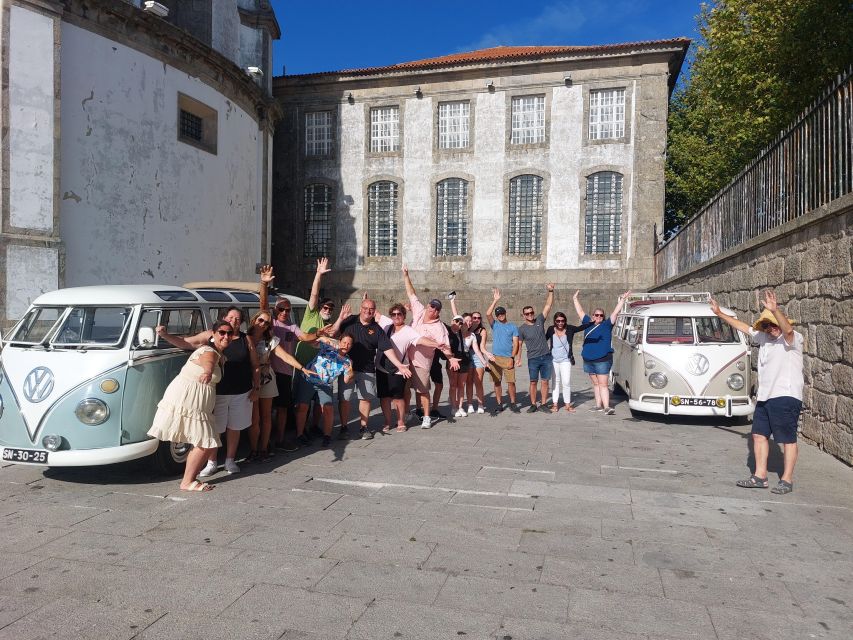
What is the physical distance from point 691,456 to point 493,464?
2.52 metres

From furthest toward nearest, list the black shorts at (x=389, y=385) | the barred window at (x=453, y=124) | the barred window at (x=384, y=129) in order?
the barred window at (x=384, y=129) < the barred window at (x=453, y=124) < the black shorts at (x=389, y=385)

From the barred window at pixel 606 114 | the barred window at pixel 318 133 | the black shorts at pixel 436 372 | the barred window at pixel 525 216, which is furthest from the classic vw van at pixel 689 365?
the barred window at pixel 318 133

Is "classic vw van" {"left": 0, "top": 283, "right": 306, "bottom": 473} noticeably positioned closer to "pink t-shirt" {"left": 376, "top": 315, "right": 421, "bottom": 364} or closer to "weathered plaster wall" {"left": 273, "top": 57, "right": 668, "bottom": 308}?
"pink t-shirt" {"left": 376, "top": 315, "right": 421, "bottom": 364}

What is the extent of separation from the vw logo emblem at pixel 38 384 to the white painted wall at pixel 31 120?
11505mm

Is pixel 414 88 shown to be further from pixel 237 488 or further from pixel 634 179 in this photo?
pixel 237 488

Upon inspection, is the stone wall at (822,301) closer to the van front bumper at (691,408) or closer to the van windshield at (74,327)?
the van front bumper at (691,408)

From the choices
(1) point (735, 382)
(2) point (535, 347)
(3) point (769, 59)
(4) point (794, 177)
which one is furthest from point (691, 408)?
(3) point (769, 59)

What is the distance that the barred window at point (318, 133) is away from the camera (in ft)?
102

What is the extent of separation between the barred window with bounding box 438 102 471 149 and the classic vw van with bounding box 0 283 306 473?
23.8 meters

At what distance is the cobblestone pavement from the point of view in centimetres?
375

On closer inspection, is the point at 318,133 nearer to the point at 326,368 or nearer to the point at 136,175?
the point at 136,175

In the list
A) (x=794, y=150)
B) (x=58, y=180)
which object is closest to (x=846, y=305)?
(x=794, y=150)

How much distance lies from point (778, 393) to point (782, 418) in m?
0.24

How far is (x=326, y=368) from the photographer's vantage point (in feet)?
26.6
